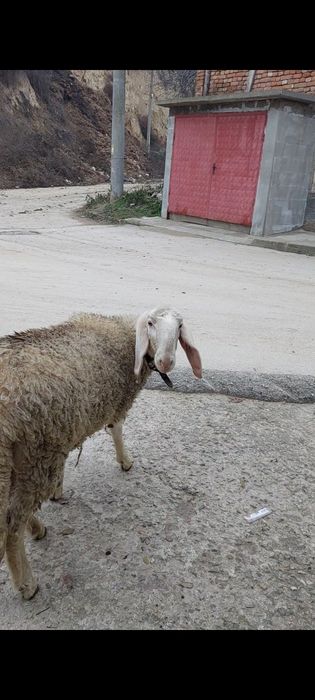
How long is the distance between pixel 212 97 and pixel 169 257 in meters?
5.19

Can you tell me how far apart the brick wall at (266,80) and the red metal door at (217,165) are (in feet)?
4.71

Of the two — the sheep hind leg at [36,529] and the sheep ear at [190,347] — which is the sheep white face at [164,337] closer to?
the sheep ear at [190,347]

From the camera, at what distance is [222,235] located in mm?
12383

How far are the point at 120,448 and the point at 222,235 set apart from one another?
999cm

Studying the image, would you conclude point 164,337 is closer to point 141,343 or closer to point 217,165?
point 141,343

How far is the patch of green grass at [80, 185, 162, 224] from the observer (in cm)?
1441

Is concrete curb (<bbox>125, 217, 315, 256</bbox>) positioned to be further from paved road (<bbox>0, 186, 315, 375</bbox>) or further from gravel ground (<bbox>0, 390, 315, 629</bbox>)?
gravel ground (<bbox>0, 390, 315, 629</bbox>)

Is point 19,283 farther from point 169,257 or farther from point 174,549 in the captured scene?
point 174,549

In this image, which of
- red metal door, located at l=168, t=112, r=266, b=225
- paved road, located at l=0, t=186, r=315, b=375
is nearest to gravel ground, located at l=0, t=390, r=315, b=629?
paved road, located at l=0, t=186, r=315, b=375

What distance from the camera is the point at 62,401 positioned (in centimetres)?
221

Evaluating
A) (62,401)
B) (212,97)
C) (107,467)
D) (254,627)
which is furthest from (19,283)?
(212,97)

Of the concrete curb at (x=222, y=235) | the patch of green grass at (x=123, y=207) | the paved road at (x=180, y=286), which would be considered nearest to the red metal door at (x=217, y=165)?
the concrete curb at (x=222, y=235)

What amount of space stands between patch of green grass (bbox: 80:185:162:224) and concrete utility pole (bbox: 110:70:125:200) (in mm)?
413

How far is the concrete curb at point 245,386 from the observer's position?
165 inches
